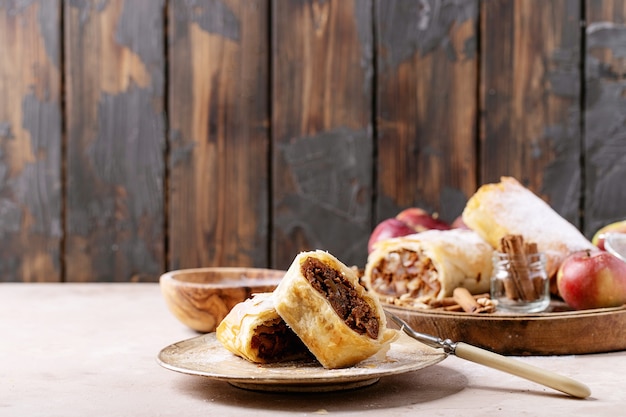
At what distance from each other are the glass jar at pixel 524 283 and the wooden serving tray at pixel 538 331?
17 cm

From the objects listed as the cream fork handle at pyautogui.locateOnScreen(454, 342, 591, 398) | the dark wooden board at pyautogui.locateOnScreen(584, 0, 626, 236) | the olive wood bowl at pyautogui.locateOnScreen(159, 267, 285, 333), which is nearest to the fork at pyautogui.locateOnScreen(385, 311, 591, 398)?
the cream fork handle at pyautogui.locateOnScreen(454, 342, 591, 398)

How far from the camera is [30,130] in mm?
2305

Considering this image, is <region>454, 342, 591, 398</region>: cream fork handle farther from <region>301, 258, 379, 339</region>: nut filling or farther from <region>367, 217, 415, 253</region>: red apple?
<region>367, 217, 415, 253</region>: red apple

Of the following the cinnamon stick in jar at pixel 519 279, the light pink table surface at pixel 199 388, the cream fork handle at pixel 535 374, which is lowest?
the light pink table surface at pixel 199 388

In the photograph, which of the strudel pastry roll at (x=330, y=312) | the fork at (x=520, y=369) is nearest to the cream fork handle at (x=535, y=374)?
the fork at (x=520, y=369)

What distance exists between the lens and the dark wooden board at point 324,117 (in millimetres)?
2264

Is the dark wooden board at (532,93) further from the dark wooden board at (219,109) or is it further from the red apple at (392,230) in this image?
the dark wooden board at (219,109)

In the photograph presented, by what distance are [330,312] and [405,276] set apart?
23.8 inches

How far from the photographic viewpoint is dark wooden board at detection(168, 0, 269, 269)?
2.27 m

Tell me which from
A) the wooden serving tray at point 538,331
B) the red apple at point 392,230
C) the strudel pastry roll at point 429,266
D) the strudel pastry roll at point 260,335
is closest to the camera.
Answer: the strudel pastry roll at point 260,335

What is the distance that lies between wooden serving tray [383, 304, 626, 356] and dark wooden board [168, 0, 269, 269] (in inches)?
41.9

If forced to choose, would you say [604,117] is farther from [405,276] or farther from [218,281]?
[218,281]

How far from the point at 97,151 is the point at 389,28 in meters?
0.85

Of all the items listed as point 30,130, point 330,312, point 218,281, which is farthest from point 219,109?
point 330,312
